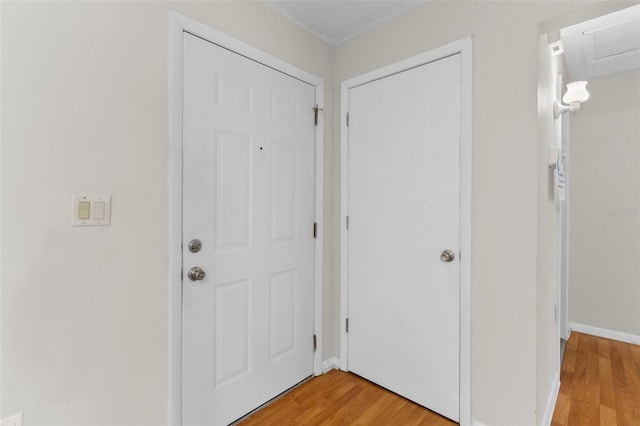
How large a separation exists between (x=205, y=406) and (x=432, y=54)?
2285mm

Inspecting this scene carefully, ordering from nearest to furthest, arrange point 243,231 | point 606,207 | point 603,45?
point 243,231, point 603,45, point 606,207

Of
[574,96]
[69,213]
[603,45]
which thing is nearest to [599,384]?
[574,96]

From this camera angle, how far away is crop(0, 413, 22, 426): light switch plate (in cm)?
106

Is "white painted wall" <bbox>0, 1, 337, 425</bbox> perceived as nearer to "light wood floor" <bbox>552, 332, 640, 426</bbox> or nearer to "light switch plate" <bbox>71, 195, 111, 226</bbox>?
"light switch plate" <bbox>71, 195, 111, 226</bbox>

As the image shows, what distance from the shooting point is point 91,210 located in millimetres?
1229

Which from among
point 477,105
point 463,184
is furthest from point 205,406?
point 477,105

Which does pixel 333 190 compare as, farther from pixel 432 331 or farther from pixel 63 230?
pixel 63 230

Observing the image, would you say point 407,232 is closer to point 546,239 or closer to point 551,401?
point 546,239

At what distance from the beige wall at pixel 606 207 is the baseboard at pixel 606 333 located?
1.4 inches

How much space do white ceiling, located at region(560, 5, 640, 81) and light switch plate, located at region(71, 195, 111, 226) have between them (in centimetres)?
274

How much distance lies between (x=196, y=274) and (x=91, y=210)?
528 millimetres

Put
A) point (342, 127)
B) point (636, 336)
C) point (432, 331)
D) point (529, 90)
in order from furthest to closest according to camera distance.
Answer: point (636, 336)
point (342, 127)
point (432, 331)
point (529, 90)

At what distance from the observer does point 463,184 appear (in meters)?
1.67

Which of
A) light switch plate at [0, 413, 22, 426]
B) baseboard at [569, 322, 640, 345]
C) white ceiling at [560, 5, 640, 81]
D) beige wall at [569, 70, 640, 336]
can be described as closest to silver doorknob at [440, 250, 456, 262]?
white ceiling at [560, 5, 640, 81]
